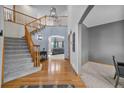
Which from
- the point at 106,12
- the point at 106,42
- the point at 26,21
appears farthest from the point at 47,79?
the point at 26,21

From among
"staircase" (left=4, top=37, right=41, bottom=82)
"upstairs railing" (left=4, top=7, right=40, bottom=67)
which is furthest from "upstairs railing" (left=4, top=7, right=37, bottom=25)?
"staircase" (left=4, top=37, right=41, bottom=82)

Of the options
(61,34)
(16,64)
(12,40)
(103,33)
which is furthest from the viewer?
(61,34)

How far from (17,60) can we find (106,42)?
502 centimetres

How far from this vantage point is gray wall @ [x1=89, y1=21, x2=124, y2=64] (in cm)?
693

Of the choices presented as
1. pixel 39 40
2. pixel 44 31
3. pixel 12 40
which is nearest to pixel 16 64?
pixel 12 40

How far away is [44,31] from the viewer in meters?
12.1

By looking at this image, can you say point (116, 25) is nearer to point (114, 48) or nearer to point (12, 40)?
point (114, 48)

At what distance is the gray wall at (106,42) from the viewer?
6934mm

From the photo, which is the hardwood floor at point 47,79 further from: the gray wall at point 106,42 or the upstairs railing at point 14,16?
the upstairs railing at point 14,16

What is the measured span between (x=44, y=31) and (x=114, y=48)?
6.90 m

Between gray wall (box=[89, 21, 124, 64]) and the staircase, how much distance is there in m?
3.92

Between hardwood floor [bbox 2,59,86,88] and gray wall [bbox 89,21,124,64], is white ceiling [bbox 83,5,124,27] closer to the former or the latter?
gray wall [bbox 89,21,124,64]

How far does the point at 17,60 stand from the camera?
217 inches

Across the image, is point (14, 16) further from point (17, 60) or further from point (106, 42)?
point (106, 42)
